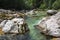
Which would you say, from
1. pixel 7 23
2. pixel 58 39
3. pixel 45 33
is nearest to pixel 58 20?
pixel 45 33

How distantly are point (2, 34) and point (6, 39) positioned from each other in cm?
143

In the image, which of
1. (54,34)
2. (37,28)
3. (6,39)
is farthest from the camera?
→ (37,28)

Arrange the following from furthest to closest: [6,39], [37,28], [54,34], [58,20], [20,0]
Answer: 1. [20,0]
2. [37,28]
3. [58,20]
4. [54,34]
5. [6,39]

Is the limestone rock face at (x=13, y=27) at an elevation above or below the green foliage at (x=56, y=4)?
below

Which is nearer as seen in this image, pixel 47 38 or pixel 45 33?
pixel 47 38

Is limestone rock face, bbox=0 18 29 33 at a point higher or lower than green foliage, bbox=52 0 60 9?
lower

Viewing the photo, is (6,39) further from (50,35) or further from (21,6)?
(21,6)

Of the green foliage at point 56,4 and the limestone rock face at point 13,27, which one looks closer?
the limestone rock face at point 13,27

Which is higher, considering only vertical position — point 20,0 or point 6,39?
point 20,0

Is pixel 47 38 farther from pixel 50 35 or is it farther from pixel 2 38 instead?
pixel 2 38

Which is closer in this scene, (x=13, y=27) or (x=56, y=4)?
(x=13, y=27)

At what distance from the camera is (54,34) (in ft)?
53.7

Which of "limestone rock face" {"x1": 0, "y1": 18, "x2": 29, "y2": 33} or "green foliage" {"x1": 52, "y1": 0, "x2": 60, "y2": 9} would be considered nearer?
"limestone rock face" {"x1": 0, "y1": 18, "x2": 29, "y2": 33}

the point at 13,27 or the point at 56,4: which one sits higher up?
the point at 56,4
